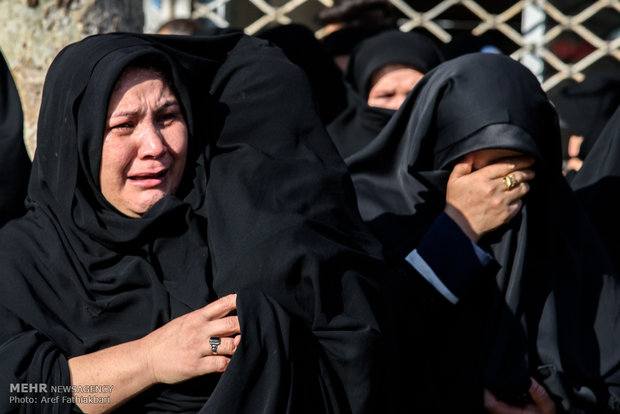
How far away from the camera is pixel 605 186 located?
278 centimetres

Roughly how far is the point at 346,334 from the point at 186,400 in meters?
0.37

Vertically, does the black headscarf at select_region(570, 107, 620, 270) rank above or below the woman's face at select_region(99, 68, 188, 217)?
below

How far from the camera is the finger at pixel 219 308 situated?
1813mm

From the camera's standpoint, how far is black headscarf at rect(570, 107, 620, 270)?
9.00 ft

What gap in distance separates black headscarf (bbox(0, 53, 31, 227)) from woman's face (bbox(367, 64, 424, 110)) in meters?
1.37

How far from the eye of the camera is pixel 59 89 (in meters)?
1.98

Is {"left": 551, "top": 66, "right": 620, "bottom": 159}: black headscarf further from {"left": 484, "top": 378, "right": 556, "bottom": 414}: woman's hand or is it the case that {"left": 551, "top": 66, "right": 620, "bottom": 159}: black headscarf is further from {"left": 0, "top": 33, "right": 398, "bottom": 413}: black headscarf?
{"left": 0, "top": 33, "right": 398, "bottom": 413}: black headscarf

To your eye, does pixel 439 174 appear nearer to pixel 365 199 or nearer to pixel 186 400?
pixel 365 199

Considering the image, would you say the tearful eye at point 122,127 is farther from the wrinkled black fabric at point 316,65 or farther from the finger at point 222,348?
the wrinkled black fabric at point 316,65

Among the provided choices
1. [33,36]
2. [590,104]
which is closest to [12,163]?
[33,36]

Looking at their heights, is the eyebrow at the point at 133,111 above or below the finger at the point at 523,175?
above

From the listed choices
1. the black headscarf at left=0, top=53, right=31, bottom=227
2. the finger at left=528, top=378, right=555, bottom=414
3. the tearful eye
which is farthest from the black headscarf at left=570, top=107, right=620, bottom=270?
the black headscarf at left=0, top=53, right=31, bottom=227

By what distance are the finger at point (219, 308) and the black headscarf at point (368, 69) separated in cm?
154

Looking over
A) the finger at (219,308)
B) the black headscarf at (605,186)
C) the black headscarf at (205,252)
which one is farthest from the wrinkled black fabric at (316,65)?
the finger at (219,308)
